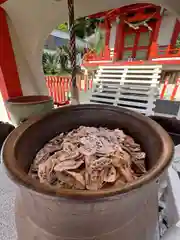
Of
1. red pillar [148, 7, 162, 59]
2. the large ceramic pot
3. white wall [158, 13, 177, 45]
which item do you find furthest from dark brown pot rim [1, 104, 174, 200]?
white wall [158, 13, 177, 45]

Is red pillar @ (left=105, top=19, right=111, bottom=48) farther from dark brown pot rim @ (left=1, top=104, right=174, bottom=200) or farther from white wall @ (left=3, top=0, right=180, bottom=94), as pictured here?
dark brown pot rim @ (left=1, top=104, right=174, bottom=200)

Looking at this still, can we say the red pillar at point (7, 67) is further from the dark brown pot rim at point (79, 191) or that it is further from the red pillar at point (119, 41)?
the red pillar at point (119, 41)

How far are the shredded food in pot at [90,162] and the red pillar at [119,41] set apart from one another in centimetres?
287

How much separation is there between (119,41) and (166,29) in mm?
807

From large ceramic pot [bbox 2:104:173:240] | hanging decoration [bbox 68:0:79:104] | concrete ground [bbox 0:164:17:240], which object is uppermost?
hanging decoration [bbox 68:0:79:104]

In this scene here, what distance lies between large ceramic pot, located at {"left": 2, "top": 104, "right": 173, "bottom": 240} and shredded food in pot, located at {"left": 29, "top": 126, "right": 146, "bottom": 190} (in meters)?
0.03

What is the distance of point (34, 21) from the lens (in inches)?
41.6

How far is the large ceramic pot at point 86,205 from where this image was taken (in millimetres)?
214

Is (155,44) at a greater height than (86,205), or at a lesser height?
greater

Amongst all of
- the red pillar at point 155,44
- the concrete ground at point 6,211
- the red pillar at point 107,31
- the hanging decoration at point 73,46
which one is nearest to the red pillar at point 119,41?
the red pillar at point 107,31

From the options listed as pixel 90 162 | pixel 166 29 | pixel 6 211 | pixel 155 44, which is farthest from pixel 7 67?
pixel 166 29

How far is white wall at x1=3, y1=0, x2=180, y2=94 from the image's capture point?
941 millimetres

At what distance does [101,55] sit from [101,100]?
1.23m

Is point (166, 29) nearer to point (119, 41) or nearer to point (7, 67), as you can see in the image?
point (119, 41)
